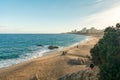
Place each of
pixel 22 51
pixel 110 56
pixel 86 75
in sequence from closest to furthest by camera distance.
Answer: pixel 110 56 < pixel 86 75 < pixel 22 51

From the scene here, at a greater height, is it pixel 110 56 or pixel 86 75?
pixel 110 56

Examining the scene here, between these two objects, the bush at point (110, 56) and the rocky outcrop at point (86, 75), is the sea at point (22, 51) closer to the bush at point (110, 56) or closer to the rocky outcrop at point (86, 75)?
the rocky outcrop at point (86, 75)

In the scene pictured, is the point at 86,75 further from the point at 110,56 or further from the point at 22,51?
the point at 22,51

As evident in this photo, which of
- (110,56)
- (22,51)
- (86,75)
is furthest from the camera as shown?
(22,51)

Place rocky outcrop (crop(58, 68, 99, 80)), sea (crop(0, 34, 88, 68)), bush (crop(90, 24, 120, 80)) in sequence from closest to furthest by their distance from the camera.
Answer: bush (crop(90, 24, 120, 80)) → rocky outcrop (crop(58, 68, 99, 80)) → sea (crop(0, 34, 88, 68))

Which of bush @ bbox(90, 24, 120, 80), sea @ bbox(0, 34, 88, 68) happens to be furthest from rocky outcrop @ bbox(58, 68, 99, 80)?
sea @ bbox(0, 34, 88, 68)

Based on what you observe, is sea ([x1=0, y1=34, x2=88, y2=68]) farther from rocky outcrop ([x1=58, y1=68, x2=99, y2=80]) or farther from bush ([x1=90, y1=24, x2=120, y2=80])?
bush ([x1=90, y1=24, x2=120, y2=80])

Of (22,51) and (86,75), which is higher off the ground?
(86,75)

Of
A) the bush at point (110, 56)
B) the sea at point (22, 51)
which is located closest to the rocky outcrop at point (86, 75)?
the bush at point (110, 56)

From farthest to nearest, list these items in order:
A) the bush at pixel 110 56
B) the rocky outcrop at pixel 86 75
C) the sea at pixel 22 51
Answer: the sea at pixel 22 51 < the rocky outcrop at pixel 86 75 < the bush at pixel 110 56

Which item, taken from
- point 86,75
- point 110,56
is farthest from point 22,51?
point 110,56

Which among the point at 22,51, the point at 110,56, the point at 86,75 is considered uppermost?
the point at 110,56

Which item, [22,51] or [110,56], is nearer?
[110,56]

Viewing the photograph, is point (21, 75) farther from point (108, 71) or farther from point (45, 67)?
point (108, 71)
